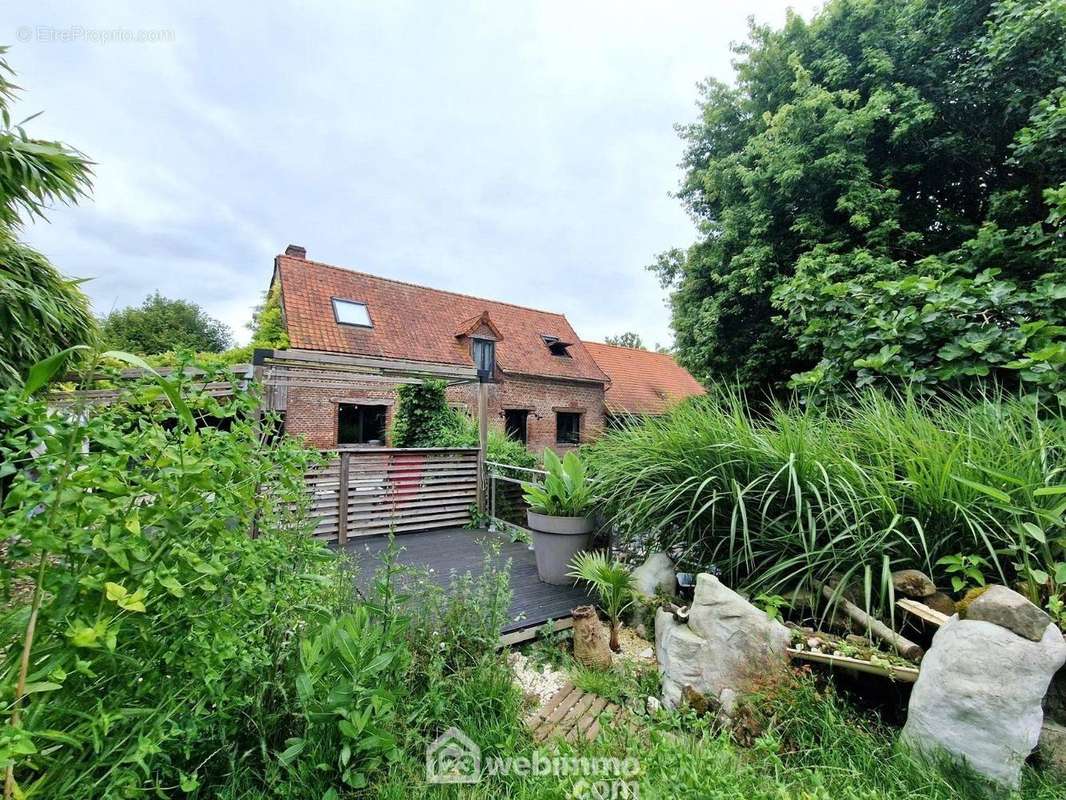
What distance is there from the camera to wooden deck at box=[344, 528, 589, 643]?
2.81 metres

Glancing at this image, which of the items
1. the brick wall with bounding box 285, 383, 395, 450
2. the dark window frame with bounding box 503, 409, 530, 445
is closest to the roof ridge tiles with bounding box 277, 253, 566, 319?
the brick wall with bounding box 285, 383, 395, 450

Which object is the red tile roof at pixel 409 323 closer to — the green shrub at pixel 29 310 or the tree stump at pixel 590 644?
the green shrub at pixel 29 310

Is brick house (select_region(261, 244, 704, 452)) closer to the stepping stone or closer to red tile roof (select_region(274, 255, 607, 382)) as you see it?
red tile roof (select_region(274, 255, 607, 382))

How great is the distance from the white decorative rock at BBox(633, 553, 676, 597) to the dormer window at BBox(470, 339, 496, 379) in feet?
30.9

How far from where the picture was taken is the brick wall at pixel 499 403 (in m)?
9.50

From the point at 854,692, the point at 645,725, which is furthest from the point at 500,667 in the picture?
the point at 854,692

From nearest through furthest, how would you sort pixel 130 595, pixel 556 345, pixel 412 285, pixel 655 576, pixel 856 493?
pixel 130 595
pixel 856 493
pixel 655 576
pixel 412 285
pixel 556 345

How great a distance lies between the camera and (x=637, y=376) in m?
16.4

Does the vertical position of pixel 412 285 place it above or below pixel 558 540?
above

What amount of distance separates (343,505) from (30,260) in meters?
3.35

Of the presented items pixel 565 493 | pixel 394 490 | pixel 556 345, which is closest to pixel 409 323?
pixel 556 345

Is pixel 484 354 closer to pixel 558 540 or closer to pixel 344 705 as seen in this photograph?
pixel 558 540

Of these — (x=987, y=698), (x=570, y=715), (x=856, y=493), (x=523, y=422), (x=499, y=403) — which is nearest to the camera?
(x=987, y=698)

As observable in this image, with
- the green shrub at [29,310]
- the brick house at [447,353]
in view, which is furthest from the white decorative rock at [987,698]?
the brick house at [447,353]
